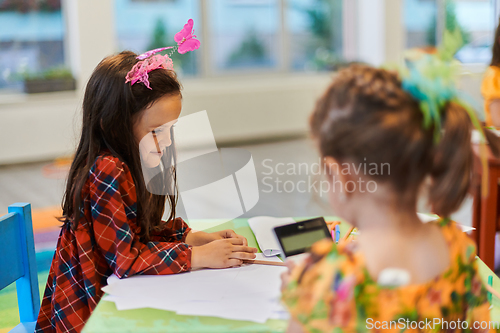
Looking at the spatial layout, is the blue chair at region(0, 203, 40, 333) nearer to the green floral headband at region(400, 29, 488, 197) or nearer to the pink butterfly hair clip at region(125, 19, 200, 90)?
the pink butterfly hair clip at region(125, 19, 200, 90)

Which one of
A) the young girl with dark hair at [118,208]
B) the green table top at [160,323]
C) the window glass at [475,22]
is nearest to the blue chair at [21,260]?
the young girl with dark hair at [118,208]

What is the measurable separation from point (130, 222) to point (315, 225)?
331 millimetres

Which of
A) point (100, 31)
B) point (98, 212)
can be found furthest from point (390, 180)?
point (100, 31)

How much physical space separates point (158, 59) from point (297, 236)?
0.45m

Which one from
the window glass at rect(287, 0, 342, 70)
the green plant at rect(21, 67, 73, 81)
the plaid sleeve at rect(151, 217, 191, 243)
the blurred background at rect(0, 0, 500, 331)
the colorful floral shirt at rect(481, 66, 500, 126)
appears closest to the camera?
the plaid sleeve at rect(151, 217, 191, 243)

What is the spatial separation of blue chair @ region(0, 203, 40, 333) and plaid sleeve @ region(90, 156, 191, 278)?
187mm

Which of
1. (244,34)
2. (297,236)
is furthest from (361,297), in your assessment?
(244,34)

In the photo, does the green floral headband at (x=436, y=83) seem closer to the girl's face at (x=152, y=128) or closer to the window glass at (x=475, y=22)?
the girl's face at (x=152, y=128)

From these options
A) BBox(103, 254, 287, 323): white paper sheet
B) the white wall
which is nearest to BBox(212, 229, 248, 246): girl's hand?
BBox(103, 254, 287, 323): white paper sheet

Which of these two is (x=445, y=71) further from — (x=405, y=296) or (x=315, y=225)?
(x=315, y=225)

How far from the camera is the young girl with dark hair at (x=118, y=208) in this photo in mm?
813

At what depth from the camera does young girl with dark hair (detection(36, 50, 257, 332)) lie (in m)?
0.81

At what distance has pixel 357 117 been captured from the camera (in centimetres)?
53

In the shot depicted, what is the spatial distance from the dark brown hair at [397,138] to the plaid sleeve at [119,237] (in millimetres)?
362
